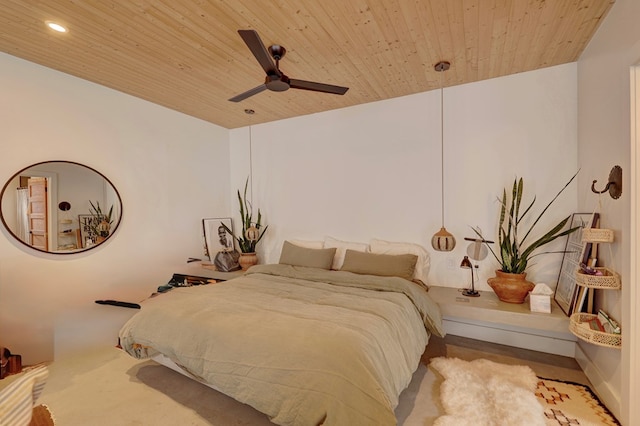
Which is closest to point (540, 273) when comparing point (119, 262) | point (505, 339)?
point (505, 339)

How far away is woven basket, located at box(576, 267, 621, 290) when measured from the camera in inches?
69.9

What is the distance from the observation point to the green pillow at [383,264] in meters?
2.95

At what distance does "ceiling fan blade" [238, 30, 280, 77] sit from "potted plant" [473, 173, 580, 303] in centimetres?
252

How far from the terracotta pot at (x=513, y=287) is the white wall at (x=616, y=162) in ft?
1.63

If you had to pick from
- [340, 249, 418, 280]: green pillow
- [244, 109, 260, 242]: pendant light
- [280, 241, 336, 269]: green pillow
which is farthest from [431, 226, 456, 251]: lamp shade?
[244, 109, 260, 242]: pendant light

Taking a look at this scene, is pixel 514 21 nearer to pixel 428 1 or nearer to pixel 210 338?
pixel 428 1

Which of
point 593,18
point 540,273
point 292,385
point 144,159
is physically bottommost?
point 292,385

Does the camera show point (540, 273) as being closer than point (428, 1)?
No

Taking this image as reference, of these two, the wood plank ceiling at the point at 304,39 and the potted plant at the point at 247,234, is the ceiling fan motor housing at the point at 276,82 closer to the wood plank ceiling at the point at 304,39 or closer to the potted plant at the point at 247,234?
the wood plank ceiling at the point at 304,39

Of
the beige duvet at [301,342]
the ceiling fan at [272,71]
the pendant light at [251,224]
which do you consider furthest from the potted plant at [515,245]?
the pendant light at [251,224]

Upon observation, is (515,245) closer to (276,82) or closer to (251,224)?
(276,82)

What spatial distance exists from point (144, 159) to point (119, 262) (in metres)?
1.31

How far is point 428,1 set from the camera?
1.85m

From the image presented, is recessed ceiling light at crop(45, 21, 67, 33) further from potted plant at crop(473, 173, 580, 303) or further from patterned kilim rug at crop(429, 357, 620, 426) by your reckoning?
potted plant at crop(473, 173, 580, 303)
